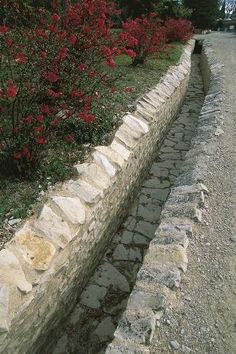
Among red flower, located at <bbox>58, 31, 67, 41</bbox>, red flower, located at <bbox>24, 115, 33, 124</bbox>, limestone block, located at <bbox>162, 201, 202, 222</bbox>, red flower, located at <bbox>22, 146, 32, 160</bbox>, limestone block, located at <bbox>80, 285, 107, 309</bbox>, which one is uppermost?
red flower, located at <bbox>58, 31, 67, 41</bbox>

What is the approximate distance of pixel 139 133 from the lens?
14.8ft

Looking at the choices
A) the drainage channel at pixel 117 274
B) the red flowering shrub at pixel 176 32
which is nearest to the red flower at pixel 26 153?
the drainage channel at pixel 117 274

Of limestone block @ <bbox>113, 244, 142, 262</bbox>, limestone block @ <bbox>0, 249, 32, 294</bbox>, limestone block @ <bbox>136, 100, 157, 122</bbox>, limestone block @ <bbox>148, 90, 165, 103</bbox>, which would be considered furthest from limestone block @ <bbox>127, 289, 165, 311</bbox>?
limestone block @ <bbox>148, 90, 165, 103</bbox>

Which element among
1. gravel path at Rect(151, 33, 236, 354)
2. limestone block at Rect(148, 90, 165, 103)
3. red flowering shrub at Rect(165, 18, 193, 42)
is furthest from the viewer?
red flowering shrub at Rect(165, 18, 193, 42)

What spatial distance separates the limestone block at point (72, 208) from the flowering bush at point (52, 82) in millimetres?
Answer: 466

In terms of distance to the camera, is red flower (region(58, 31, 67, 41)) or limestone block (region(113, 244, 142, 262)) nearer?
red flower (region(58, 31, 67, 41))

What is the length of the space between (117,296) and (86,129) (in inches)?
71.4

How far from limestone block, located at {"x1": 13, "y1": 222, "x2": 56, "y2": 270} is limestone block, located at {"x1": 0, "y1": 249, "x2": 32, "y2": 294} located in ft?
0.31

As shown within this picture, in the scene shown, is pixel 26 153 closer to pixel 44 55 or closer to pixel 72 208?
pixel 72 208

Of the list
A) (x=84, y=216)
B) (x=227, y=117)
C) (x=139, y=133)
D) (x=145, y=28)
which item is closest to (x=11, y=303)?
(x=84, y=216)

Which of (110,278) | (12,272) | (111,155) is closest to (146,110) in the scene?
(111,155)

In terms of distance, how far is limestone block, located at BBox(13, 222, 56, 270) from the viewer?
2.46 metres

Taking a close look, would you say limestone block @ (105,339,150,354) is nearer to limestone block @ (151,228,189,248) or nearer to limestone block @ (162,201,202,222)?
limestone block @ (151,228,189,248)

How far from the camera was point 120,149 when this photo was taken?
13.2 ft
